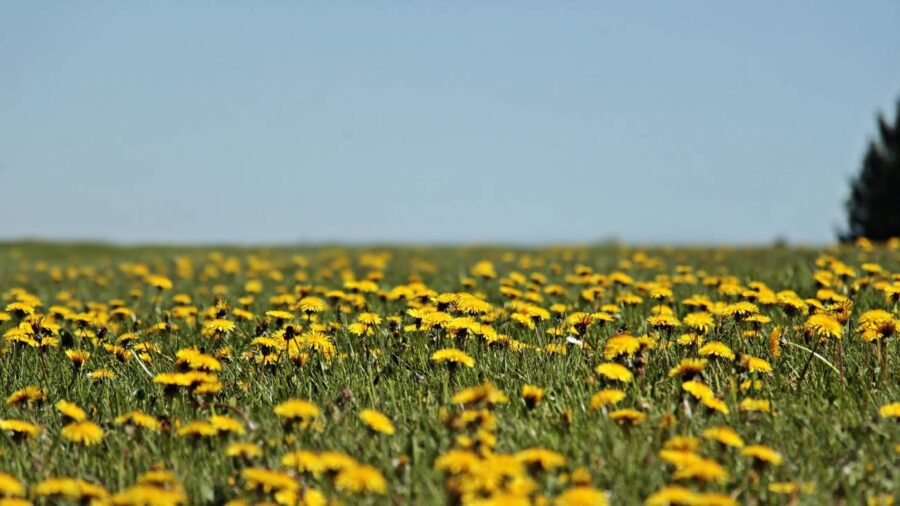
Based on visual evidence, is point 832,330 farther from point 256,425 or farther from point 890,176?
point 890,176

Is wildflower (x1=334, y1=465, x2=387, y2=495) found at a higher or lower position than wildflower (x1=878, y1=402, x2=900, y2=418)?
lower

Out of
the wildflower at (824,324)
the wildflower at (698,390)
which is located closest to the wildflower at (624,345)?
the wildflower at (698,390)

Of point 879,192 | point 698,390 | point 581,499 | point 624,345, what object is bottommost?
point 581,499

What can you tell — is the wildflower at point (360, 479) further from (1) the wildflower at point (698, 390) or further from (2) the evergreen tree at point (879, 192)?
(2) the evergreen tree at point (879, 192)

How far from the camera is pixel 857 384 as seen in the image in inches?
143

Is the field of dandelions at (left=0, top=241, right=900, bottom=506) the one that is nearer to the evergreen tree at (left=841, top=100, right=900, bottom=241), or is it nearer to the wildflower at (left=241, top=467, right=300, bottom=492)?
the wildflower at (left=241, top=467, right=300, bottom=492)

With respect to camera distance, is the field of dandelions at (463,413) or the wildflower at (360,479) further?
the field of dandelions at (463,413)

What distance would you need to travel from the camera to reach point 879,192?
32.1m

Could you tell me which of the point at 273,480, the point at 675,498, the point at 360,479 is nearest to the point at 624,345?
the point at 675,498

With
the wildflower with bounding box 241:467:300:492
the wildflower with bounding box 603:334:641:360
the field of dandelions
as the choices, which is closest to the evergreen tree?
the field of dandelions

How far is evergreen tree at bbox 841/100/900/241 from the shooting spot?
3167 centimetres

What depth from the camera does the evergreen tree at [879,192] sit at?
31.7 m

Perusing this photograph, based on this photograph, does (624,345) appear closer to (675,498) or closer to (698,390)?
(698,390)

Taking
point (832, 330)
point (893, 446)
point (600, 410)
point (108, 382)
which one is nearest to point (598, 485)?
point (600, 410)
